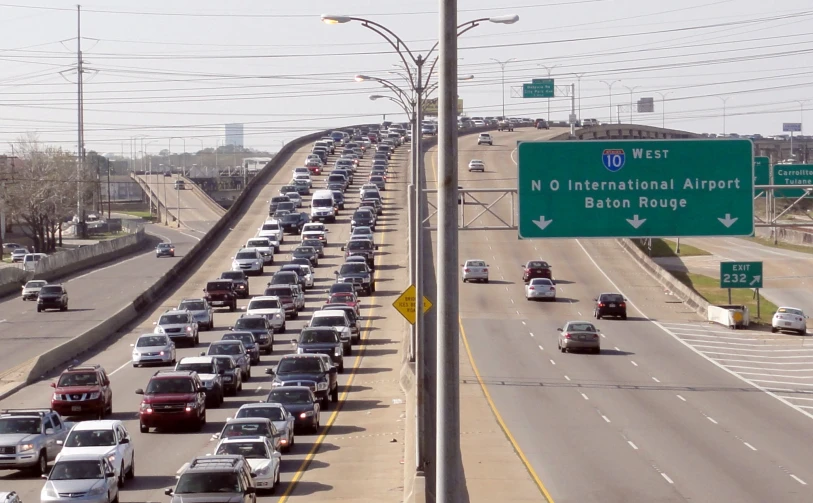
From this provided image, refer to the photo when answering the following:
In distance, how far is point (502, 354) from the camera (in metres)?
49.1

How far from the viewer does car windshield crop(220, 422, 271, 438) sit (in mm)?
26312

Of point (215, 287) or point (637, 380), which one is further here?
point (215, 287)

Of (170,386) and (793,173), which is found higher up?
(793,173)

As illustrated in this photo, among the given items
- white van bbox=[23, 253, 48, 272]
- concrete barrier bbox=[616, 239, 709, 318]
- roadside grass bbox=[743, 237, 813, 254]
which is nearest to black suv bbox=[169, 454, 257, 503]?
concrete barrier bbox=[616, 239, 709, 318]

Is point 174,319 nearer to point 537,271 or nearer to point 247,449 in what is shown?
point 247,449

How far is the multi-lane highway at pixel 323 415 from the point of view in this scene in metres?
25.2

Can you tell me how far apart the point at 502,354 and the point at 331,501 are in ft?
86.4

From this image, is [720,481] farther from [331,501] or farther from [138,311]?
[138,311]

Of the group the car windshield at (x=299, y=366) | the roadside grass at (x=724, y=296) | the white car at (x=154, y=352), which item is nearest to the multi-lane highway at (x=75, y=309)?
the white car at (x=154, y=352)

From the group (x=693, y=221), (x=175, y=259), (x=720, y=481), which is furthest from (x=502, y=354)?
(x=175, y=259)

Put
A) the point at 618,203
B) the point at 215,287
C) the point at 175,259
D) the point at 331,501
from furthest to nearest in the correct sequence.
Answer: the point at 175,259
the point at 215,287
the point at 331,501
the point at 618,203

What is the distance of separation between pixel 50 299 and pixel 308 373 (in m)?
30.8

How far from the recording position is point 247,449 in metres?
24.5

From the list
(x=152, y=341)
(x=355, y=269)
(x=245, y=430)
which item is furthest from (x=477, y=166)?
(x=245, y=430)
